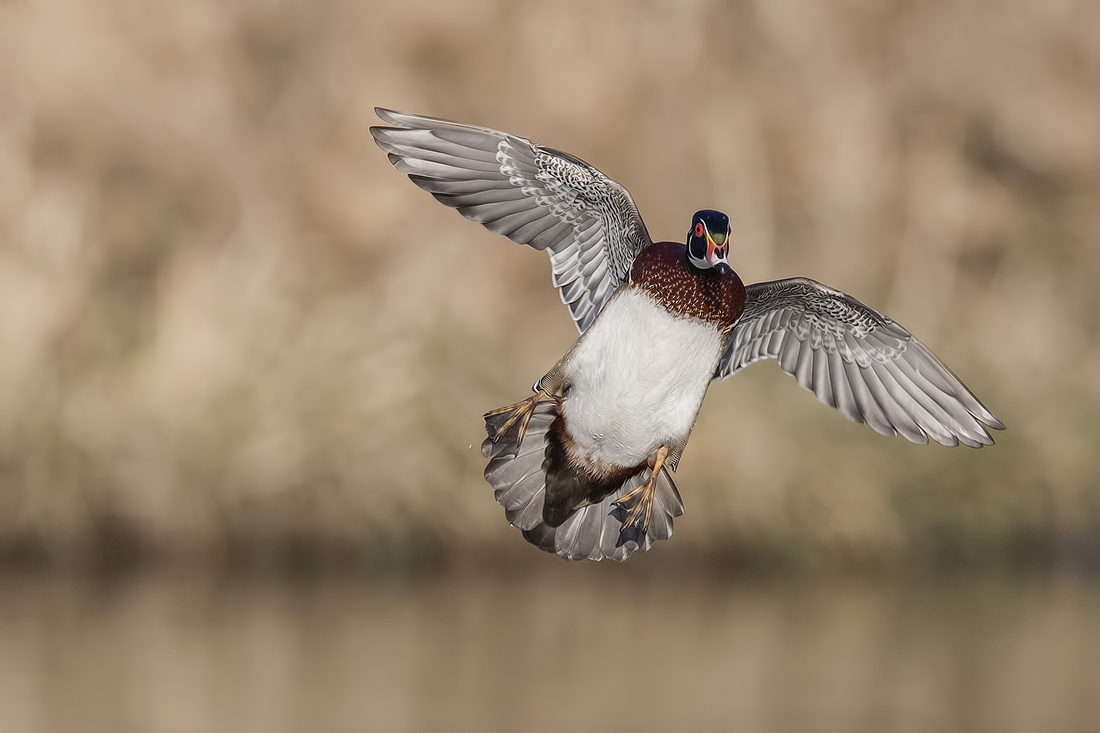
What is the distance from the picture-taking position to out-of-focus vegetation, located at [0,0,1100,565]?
6781mm

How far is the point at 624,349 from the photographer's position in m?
3.17

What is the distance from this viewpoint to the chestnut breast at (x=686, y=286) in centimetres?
317

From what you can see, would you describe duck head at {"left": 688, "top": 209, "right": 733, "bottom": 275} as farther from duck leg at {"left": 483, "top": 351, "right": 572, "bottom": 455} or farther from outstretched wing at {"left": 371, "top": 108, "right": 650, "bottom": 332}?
duck leg at {"left": 483, "top": 351, "right": 572, "bottom": 455}

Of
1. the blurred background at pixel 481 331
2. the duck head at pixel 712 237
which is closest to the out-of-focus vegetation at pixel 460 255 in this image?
the blurred background at pixel 481 331

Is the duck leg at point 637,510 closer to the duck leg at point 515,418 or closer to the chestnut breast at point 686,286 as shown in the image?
the duck leg at point 515,418

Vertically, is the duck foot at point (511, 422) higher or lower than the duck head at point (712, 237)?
lower

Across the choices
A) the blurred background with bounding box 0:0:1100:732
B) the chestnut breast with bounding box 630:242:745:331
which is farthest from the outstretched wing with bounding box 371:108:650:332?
the blurred background with bounding box 0:0:1100:732

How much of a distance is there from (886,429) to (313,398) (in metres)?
3.88

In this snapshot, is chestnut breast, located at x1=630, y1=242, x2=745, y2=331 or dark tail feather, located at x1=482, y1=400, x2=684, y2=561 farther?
dark tail feather, located at x1=482, y1=400, x2=684, y2=561

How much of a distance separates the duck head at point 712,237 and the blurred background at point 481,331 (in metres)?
3.72

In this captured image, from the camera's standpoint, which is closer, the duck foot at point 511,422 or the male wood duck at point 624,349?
the male wood duck at point 624,349

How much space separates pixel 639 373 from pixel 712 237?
356 mm

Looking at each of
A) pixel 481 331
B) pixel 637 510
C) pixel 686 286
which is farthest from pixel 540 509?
pixel 481 331

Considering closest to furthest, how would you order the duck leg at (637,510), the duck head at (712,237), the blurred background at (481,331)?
1. the duck head at (712,237)
2. the duck leg at (637,510)
3. the blurred background at (481,331)
